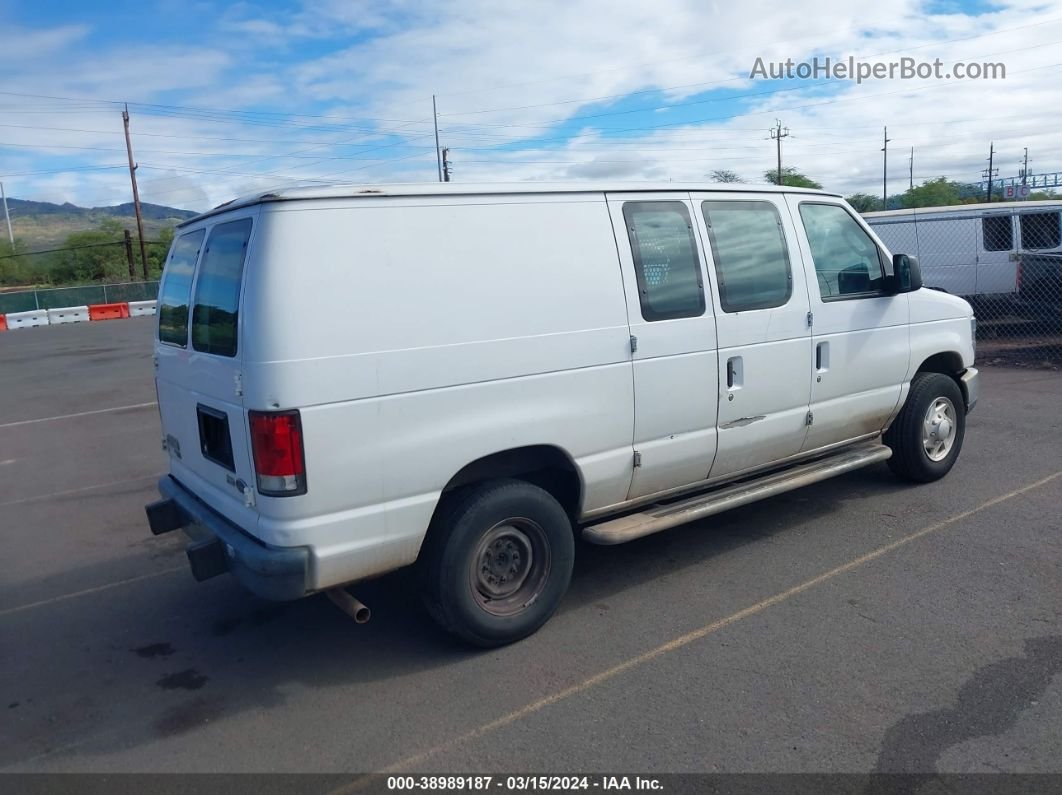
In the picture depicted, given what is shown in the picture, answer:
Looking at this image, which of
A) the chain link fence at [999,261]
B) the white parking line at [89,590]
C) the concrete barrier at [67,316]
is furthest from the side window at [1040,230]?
the concrete barrier at [67,316]

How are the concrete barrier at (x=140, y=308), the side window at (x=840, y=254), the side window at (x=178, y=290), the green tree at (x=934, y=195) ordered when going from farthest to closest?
the green tree at (x=934, y=195) < the concrete barrier at (x=140, y=308) < the side window at (x=840, y=254) < the side window at (x=178, y=290)

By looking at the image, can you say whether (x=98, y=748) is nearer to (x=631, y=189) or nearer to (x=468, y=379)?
(x=468, y=379)

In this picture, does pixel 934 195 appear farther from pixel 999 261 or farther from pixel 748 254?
pixel 748 254

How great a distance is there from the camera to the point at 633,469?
15.5 feet

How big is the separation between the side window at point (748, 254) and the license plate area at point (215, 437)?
110 inches

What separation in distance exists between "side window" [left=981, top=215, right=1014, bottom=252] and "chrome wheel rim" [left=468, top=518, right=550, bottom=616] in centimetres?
1281

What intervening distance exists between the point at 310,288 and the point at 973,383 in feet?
17.5

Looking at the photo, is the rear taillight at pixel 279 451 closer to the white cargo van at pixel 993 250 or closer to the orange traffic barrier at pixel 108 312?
the white cargo van at pixel 993 250

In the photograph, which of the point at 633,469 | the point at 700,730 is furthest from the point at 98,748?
the point at 633,469

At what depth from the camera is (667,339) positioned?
4719mm

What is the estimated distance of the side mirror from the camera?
580 centimetres

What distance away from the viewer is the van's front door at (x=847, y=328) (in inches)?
218

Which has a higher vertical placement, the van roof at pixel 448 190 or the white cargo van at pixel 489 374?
the van roof at pixel 448 190

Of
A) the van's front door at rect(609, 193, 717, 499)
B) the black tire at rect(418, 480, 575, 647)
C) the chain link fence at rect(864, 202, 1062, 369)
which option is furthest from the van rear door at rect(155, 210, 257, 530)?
the chain link fence at rect(864, 202, 1062, 369)
